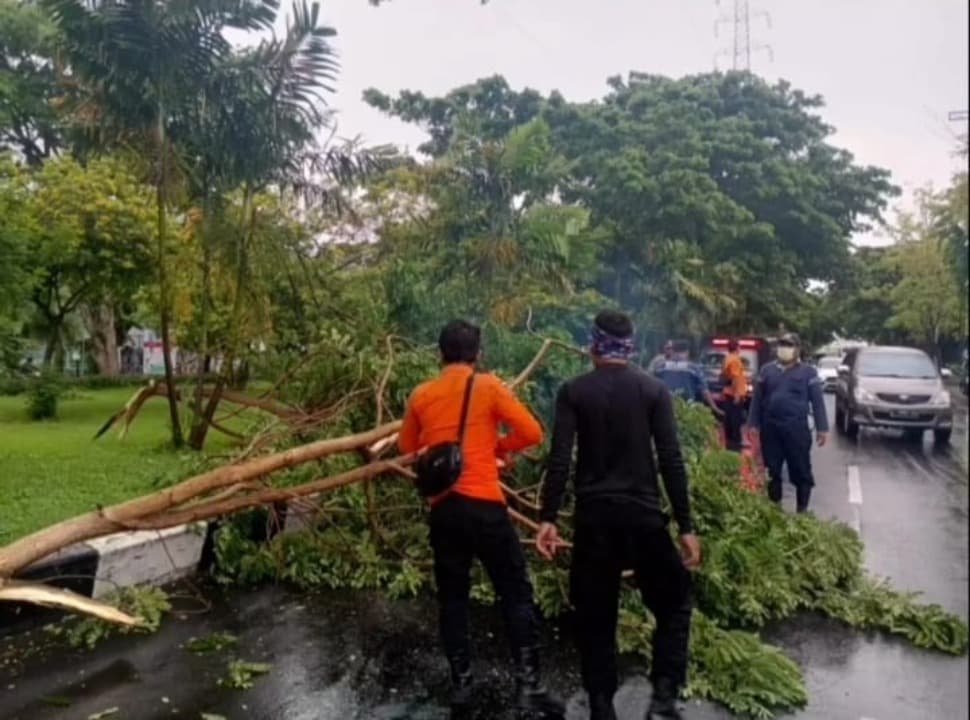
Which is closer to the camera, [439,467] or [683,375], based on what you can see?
[439,467]

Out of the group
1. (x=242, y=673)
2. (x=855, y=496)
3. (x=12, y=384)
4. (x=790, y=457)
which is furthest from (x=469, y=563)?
(x=12, y=384)

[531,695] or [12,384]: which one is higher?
[12,384]

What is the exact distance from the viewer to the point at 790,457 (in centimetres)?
689

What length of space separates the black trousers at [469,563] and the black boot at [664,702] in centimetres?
59

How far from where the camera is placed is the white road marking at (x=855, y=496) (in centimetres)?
634

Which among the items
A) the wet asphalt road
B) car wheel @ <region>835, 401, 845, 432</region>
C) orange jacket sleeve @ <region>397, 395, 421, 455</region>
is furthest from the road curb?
car wheel @ <region>835, 401, 845, 432</region>

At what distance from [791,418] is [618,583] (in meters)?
3.86

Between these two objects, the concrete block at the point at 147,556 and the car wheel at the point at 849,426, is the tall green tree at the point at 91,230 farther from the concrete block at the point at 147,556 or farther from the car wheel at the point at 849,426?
the car wheel at the point at 849,426

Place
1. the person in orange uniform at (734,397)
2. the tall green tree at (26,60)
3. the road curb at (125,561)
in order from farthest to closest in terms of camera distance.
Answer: the tall green tree at (26,60), the person in orange uniform at (734,397), the road curb at (125,561)

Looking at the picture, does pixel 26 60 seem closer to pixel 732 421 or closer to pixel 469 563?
pixel 732 421

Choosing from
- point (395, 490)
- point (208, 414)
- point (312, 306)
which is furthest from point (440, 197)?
point (395, 490)

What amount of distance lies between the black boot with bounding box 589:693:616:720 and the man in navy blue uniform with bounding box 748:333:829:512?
11.9ft

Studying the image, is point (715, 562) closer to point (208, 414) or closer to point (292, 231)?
point (208, 414)

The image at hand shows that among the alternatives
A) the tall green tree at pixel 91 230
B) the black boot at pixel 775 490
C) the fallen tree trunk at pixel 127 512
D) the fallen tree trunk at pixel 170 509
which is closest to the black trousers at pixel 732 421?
the black boot at pixel 775 490
